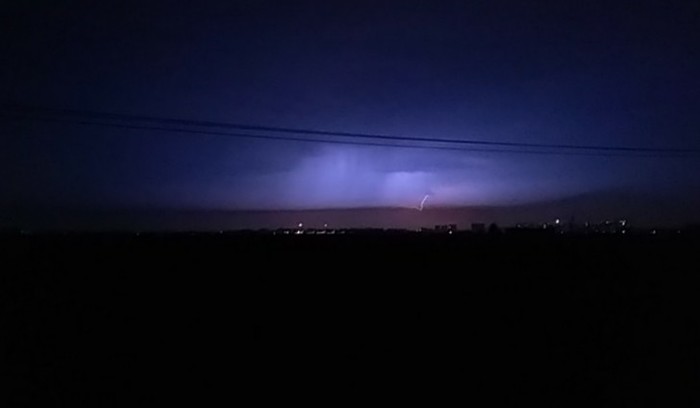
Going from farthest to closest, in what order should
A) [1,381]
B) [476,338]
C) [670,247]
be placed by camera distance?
1. [670,247]
2. [476,338]
3. [1,381]

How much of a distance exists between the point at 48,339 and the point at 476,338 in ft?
25.1

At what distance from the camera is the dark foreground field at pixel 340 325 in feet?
34.7

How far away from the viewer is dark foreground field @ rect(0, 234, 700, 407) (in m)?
10.6

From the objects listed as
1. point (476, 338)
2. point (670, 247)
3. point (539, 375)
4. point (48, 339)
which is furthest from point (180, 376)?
point (670, 247)

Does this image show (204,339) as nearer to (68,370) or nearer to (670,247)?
(68,370)

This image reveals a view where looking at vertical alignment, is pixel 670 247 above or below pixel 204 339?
above

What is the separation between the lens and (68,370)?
10.5m

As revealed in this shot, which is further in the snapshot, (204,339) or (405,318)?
(405,318)

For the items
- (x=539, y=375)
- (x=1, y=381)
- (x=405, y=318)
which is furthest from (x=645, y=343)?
(x=1, y=381)

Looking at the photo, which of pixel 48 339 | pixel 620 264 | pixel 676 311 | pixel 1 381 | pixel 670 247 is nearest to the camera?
pixel 1 381

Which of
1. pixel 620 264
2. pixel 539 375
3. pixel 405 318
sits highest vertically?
pixel 620 264

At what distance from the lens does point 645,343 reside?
40.2ft

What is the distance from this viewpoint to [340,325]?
39.6 feet

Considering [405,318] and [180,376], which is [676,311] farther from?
[180,376]
